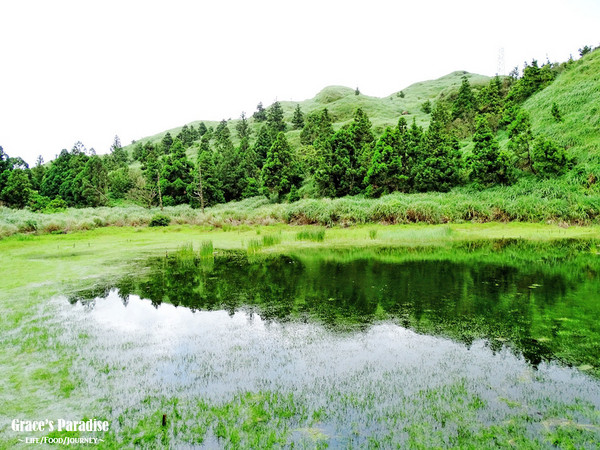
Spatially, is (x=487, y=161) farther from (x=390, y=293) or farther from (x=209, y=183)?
(x=209, y=183)

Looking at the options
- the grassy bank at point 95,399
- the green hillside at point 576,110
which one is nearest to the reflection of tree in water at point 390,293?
the grassy bank at point 95,399

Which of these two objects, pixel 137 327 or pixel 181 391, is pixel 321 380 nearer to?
pixel 181 391

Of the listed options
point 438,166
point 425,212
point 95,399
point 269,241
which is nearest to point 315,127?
point 438,166

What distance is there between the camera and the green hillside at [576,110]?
3047 centimetres

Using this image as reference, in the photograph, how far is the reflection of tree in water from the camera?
27.6 ft

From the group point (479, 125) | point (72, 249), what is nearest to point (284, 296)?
point (72, 249)

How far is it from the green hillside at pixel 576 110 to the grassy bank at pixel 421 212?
4807 millimetres

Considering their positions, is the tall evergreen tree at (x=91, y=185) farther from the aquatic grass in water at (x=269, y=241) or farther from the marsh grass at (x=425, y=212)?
the aquatic grass in water at (x=269, y=241)

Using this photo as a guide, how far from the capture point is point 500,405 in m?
5.21

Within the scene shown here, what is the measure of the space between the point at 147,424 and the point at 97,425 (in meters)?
0.65

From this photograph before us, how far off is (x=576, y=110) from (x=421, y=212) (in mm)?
18987

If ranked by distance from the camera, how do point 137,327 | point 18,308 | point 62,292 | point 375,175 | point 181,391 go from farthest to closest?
point 375,175 < point 62,292 < point 18,308 < point 137,327 < point 181,391

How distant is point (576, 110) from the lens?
34906 mm

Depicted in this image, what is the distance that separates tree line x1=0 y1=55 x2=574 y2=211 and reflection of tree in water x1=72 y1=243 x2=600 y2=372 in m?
20.0
